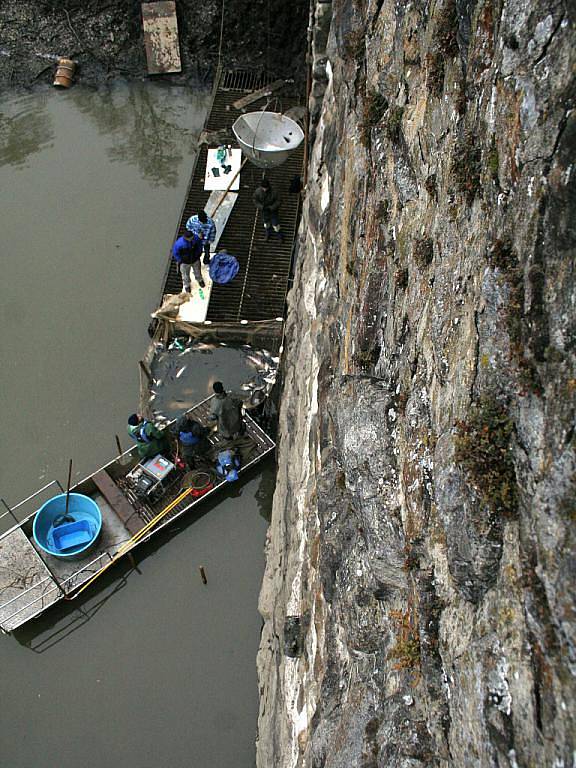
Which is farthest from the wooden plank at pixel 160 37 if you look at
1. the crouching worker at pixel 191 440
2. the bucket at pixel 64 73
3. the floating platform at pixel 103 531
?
the crouching worker at pixel 191 440

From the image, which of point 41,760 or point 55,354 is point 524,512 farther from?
point 55,354

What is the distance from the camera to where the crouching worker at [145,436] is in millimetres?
10891

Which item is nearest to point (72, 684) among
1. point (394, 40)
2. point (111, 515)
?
point (111, 515)

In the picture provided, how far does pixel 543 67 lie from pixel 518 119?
10.8 inches

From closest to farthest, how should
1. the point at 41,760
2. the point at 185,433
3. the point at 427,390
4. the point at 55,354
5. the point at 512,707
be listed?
the point at 512,707
the point at 427,390
the point at 41,760
the point at 185,433
the point at 55,354

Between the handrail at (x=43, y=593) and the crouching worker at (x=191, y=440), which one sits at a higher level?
the crouching worker at (x=191, y=440)

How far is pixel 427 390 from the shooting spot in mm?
4590

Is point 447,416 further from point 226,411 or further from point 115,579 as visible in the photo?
point 115,579

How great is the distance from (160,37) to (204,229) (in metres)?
8.70

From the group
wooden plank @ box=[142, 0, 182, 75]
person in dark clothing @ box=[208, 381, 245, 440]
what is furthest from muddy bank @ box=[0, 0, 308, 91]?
person in dark clothing @ box=[208, 381, 245, 440]

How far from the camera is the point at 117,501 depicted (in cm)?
1101

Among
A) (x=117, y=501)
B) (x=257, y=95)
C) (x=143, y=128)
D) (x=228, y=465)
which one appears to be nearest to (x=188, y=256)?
(x=228, y=465)

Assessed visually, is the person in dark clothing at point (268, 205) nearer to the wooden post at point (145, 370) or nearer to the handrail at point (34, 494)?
Result: the wooden post at point (145, 370)

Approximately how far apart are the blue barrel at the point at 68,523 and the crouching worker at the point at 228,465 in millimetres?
2181
